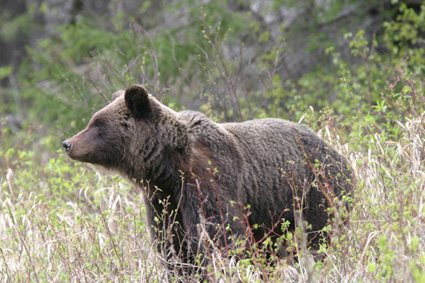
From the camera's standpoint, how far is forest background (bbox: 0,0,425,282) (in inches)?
187

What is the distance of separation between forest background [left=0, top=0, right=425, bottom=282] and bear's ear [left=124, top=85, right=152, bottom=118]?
92 centimetres

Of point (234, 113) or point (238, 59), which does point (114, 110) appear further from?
point (238, 59)

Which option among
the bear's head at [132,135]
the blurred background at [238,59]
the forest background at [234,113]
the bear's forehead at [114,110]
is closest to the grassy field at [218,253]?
the forest background at [234,113]

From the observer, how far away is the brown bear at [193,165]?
5145mm

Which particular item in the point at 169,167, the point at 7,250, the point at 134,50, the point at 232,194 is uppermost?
the point at 134,50

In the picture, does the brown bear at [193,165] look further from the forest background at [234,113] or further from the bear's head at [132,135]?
the forest background at [234,113]

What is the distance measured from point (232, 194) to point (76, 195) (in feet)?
11.1

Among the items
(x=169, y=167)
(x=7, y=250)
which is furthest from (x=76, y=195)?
(x=169, y=167)

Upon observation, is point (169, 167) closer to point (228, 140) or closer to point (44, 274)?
point (228, 140)

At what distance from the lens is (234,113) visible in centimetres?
868

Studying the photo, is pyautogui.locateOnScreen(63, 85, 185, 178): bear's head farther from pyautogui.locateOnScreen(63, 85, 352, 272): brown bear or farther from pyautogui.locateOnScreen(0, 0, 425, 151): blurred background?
pyautogui.locateOnScreen(0, 0, 425, 151): blurred background

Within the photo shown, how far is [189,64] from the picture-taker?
38.5 ft

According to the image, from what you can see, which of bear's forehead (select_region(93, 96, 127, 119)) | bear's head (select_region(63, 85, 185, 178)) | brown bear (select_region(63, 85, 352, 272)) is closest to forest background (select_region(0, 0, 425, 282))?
brown bear (select_region(63, 85, 352, 272))

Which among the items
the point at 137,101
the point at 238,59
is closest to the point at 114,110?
the point at 137,101
